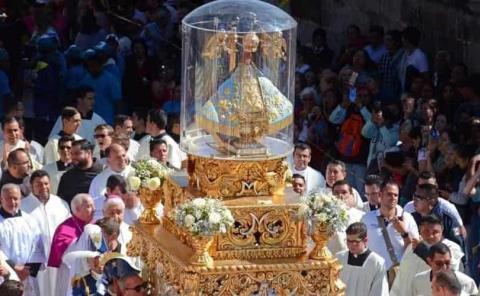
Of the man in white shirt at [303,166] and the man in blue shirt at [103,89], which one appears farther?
the man in blue shirt at [103,89]

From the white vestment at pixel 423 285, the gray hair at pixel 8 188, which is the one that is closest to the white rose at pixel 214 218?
the white vestment at pixel 423 285

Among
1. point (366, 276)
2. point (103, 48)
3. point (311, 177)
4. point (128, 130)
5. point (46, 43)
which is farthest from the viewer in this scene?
point (46, 43)

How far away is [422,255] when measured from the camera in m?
16.8

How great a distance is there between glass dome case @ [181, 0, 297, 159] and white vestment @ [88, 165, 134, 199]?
604 centimetres

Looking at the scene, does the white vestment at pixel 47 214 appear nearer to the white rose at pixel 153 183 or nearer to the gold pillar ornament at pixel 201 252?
the white rose at pixel 153 183

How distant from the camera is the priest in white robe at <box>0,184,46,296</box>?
17.9 meters

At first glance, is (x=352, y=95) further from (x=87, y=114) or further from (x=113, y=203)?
(x=113, y=203)

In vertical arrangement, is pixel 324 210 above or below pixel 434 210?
above

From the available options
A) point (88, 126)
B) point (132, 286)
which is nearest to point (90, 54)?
point (88, 126)

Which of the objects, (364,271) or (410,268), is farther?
(410,268)

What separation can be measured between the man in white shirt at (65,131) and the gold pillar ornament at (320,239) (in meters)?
8.28

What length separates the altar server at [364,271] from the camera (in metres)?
16.9

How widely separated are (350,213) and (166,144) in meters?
2.88

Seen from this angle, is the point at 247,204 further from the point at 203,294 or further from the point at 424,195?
Answer: the point at 424,195
